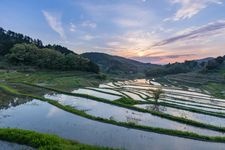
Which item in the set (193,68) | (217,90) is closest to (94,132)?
(217,90)

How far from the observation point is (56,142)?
12.0 metres

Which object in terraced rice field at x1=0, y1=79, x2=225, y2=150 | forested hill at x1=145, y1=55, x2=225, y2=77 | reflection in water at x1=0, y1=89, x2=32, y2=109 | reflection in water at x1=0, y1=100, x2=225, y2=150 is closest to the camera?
reflection in water at x1=0, y1=100, x2=225, y2=150

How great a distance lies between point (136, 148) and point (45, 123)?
6228 millimetres

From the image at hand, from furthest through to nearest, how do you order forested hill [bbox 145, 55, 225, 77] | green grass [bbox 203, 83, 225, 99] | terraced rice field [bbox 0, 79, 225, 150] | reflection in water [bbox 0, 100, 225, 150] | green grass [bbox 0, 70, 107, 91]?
forested hill [bbox 145, 55, 225, 77], green grass [bbox 0, 70, 107, 91], green grass [bbox 203, 83, 225, 99], terraced rice field [bbox 0, 79, 225, 150], reflection in water [bbox 0, 100, 225, 150]

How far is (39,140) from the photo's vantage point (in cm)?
1216

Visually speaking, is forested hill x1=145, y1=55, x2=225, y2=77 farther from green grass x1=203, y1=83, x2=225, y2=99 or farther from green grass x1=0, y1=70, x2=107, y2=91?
green grass x1=0, y1=70, x2=107, y2=91

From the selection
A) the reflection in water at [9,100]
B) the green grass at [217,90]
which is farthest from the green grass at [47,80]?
the green grass at [217,90]

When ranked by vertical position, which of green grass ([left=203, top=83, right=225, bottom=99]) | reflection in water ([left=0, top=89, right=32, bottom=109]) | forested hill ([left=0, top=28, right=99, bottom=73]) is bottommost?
reflection in water ([left=0, top=89, right=32, bottom=109])

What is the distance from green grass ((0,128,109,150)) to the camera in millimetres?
11609

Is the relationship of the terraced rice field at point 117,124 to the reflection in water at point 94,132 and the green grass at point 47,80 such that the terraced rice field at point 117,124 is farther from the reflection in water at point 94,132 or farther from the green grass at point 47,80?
the green grass at point 47,80

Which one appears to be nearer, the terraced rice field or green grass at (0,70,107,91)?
the terraced rice field

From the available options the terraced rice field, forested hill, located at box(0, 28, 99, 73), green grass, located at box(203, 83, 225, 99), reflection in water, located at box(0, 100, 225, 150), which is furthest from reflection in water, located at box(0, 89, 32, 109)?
forested hill, located at box(0, 28, 99, 73)

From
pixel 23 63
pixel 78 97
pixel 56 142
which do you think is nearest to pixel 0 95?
pixel 78 97

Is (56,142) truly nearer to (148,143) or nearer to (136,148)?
(136,148)
